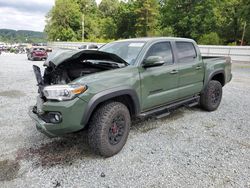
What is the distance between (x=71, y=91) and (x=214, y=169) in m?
2.10

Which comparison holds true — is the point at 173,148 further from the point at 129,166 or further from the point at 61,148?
the point at 61,148

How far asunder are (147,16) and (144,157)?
37.5m

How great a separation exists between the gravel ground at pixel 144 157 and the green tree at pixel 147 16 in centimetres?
3510

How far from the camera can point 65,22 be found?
1965 inches

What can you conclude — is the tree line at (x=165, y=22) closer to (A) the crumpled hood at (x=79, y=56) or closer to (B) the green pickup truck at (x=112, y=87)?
(B) the green pickup truck at (x=112, y=87)

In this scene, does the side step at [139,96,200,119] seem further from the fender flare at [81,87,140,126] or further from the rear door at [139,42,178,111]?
the fender flare at [81,87,140,126]

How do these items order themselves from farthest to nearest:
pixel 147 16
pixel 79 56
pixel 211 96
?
pixel 147 16 < pixel 211 96 < pixel 79 56

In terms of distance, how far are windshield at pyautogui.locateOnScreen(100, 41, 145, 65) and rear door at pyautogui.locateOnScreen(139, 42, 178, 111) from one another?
185 millimetres

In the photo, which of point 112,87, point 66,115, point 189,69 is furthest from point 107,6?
point 66,115

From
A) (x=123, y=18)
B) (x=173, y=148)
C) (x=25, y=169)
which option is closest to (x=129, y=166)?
(x=173, y=148)

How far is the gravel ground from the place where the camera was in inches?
105

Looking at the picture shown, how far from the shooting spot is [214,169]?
115 inches

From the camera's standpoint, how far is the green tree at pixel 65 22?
159 ft

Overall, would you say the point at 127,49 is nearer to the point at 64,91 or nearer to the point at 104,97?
the point at 104,97
